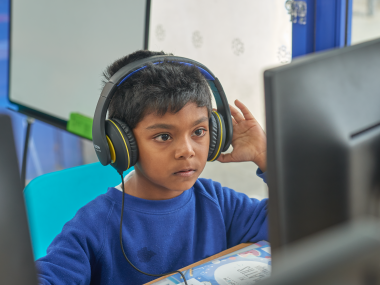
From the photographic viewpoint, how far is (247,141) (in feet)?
3.54

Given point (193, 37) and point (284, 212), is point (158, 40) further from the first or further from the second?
point (284, 212)

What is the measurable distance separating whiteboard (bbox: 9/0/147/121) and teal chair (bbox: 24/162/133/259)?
2.04ft

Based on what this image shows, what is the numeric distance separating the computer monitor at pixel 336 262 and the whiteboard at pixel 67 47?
1.45m

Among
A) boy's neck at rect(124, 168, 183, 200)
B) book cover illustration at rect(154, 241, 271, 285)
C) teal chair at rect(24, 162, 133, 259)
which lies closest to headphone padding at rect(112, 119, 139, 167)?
boy's neck at rect(124, 168, 183, 200)

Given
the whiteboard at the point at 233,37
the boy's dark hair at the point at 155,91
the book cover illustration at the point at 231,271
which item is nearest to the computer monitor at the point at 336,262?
the book cover illustration at the point at 231,271

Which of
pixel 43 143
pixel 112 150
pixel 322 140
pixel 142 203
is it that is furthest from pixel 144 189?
pixel 43 143

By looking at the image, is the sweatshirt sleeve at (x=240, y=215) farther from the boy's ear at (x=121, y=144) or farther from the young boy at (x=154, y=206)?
the boy's ear at (x=121, y=144)

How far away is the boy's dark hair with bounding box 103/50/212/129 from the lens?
853 millimetres

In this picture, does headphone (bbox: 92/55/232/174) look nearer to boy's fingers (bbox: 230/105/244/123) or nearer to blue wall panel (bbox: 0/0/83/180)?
boy's fingers (bbox: 230/105/244/123)

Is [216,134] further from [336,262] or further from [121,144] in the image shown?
[336,262]

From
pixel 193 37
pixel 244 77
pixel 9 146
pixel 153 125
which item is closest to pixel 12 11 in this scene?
pixel 193 37

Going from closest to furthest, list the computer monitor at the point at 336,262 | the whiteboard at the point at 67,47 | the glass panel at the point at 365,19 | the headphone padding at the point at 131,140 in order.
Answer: the computer monitor at the point at 336,262, the headphone padding at the point at 131,140, the glass panel at the point at 365,19, the whiteboard at the point at 67,47

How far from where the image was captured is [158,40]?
75.6 inches

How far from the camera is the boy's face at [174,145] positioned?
0.86 m
